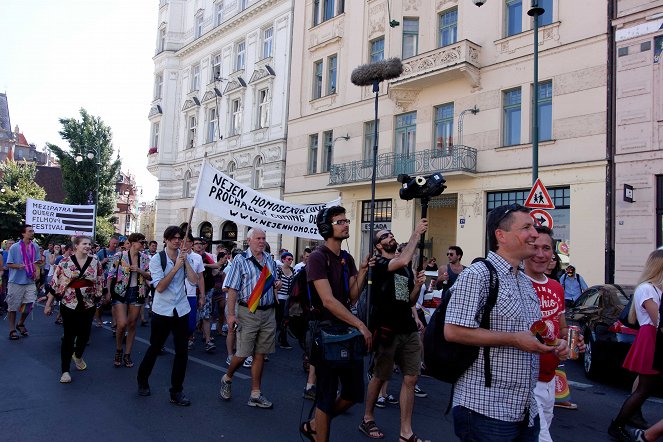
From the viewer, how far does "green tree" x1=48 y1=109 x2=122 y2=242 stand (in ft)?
133

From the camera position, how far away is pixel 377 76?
8789 mm

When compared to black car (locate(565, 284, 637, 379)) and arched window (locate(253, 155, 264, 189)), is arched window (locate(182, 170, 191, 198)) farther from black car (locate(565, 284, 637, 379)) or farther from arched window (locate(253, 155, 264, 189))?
black car (locate(565, 284, 637, 379))

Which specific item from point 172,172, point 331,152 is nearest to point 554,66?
point 331,152

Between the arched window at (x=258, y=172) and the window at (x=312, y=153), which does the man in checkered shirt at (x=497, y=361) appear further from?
the arched window at (x=258, y=172)

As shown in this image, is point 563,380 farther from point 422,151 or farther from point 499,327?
point 422,151

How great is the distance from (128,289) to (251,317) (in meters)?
3.18

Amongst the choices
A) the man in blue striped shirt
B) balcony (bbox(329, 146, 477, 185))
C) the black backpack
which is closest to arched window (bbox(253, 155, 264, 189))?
balcony (bbox(329, 146, 477, 185))

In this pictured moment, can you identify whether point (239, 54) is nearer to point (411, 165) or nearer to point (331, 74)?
point (331, 74)

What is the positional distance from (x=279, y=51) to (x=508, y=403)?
27.3 metres

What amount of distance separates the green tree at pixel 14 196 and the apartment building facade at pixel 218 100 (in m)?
13.8

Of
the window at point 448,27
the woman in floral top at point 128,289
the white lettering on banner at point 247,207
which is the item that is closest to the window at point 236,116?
the window at point 448,27

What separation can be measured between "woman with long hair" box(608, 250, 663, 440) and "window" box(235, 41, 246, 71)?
28437mm

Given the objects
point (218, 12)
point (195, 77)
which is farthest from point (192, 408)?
point (195, 77)

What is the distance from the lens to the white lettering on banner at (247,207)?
30.8 ft
